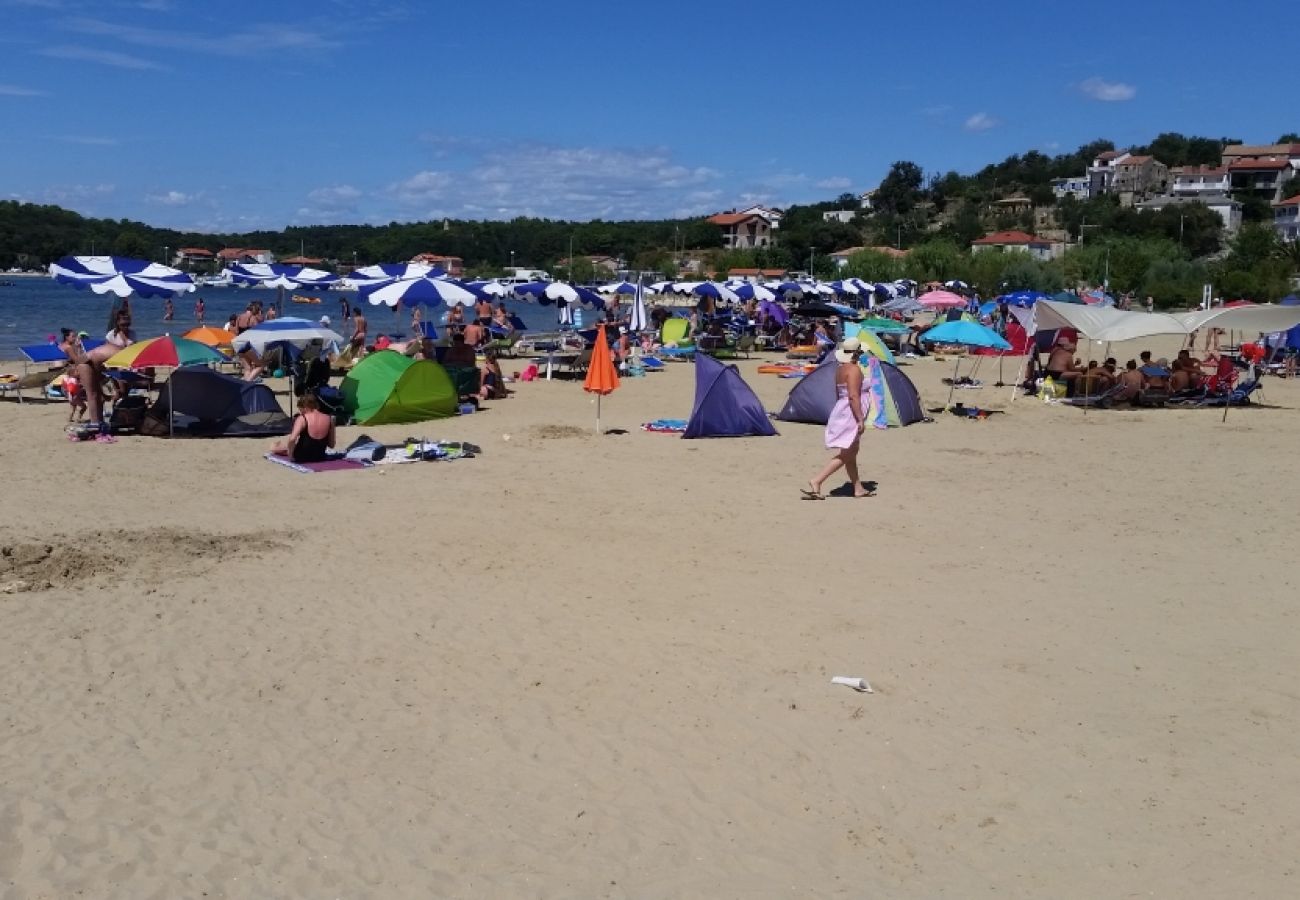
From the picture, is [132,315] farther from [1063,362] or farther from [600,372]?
[1063,362]

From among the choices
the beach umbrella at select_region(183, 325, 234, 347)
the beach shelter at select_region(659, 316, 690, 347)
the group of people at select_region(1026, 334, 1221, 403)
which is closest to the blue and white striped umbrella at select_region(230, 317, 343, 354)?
the beach umbrella at select_region(183, 325, 234, 347)

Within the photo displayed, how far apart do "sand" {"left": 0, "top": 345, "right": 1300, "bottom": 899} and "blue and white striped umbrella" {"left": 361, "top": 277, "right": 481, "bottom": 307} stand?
8.64 metres

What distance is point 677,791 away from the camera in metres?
4.78

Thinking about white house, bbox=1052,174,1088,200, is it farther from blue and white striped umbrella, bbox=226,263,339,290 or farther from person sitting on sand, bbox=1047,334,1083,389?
person sitting on sand, bbox=1047,334,1083,389

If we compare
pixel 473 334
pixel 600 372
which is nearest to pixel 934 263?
pixel 473 334

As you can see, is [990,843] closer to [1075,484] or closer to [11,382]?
[1075,484]

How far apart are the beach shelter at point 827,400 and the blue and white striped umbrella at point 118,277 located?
395 inches

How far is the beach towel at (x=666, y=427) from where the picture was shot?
47.8 feet

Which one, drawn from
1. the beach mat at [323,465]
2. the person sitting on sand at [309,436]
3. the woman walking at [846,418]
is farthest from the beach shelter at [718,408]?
the person sitting on sand at [309,436]

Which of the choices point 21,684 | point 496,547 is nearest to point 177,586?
point 21,684

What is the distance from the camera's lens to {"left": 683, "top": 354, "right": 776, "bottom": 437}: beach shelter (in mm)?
14047

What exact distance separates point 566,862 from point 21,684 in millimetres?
3252

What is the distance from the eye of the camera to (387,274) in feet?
80.8

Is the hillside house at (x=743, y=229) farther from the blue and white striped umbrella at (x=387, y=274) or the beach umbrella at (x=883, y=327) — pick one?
the blue and white striped umbrella at (x=387, y=274)
